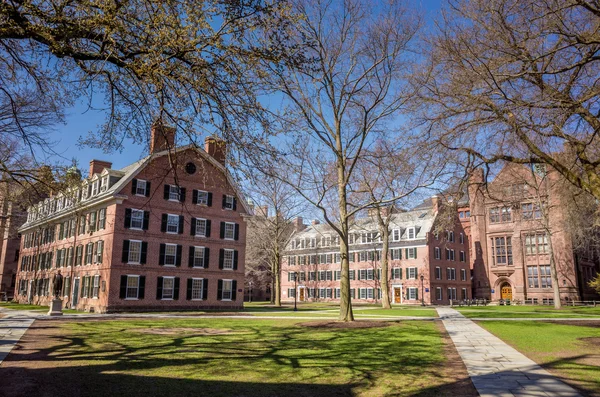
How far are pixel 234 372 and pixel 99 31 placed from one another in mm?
6568

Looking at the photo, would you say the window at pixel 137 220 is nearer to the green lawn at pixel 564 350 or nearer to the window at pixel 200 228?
the window at pixel 200 228

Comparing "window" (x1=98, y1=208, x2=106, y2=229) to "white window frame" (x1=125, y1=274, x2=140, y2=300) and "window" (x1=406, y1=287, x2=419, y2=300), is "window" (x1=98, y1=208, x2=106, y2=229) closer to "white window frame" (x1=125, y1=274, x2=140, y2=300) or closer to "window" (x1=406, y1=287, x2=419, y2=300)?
"white window frame" (x1=125, y1=274, x2=140, y2=300)

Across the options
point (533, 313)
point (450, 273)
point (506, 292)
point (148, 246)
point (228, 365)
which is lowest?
point (533, 313)

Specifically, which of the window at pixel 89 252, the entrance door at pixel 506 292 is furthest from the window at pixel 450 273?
the window at pixel 89 252

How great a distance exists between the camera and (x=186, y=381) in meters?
7.73

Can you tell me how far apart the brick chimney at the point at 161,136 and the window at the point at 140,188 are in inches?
986

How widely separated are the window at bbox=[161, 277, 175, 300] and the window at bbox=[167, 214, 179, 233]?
12.3 feet

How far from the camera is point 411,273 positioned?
2192 inches

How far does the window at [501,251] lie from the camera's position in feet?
186

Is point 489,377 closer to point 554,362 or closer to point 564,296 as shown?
point 554,362

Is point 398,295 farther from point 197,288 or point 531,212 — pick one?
point 197,288

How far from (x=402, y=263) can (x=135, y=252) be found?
3589 cm

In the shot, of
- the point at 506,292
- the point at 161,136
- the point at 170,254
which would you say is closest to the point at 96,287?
the point at 170,254

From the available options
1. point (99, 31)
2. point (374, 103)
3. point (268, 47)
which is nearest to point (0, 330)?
point (99, 31)
